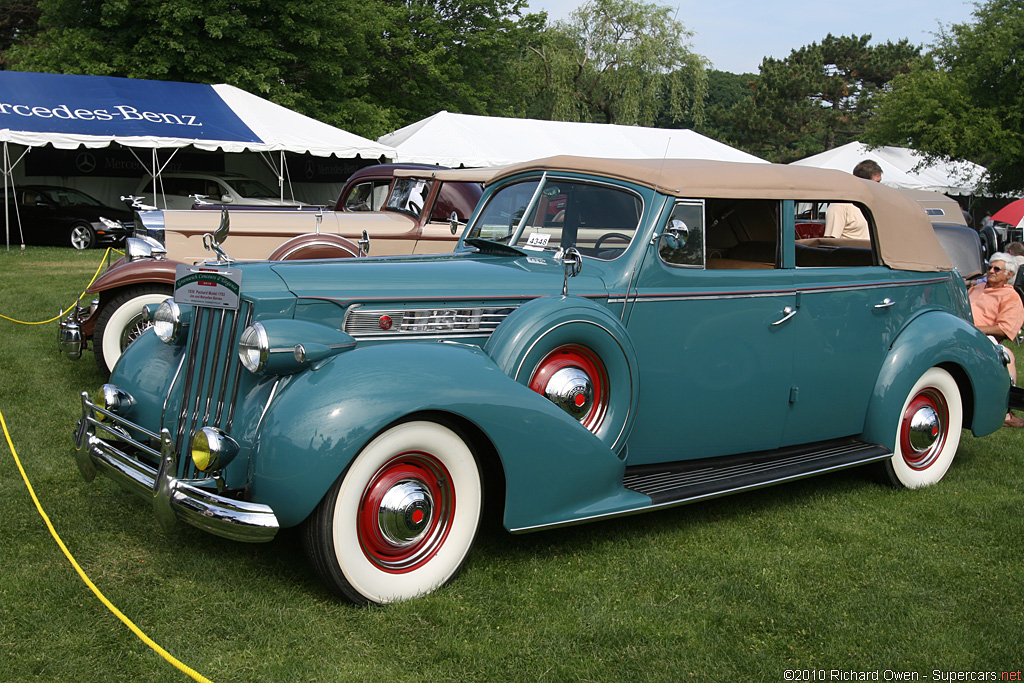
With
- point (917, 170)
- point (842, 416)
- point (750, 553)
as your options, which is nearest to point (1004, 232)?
point (917, 170)

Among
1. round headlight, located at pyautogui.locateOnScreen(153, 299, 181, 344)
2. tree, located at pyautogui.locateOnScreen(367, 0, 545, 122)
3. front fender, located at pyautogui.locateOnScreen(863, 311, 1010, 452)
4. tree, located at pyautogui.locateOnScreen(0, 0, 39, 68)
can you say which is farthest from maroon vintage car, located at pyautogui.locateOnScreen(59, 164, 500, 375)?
tree, located at pyautogui.locateOnScreen(0, 0, 39, 68)

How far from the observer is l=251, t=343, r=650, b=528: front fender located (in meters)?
2.97

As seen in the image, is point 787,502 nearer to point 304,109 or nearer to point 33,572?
point 33,572

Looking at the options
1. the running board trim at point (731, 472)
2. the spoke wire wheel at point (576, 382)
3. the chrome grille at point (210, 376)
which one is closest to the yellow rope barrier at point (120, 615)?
the chrome grille at point (210, 376)

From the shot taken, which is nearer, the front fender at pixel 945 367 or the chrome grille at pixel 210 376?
the chrome grille at pixel 210 376

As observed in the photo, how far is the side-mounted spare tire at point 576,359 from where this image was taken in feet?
11.7

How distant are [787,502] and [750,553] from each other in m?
0.93

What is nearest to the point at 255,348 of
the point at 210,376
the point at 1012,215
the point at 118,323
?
the point at 210,376

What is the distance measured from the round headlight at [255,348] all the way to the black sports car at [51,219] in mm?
17424

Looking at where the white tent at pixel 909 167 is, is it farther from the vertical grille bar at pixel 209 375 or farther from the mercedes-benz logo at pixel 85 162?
the vertical grille bar at pixel 209 375

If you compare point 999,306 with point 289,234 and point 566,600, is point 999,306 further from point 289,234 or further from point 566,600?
point 289,234

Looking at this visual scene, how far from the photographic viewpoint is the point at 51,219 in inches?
744

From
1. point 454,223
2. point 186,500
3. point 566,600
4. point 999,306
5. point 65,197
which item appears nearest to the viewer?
point 186,500

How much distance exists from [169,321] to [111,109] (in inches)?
613
